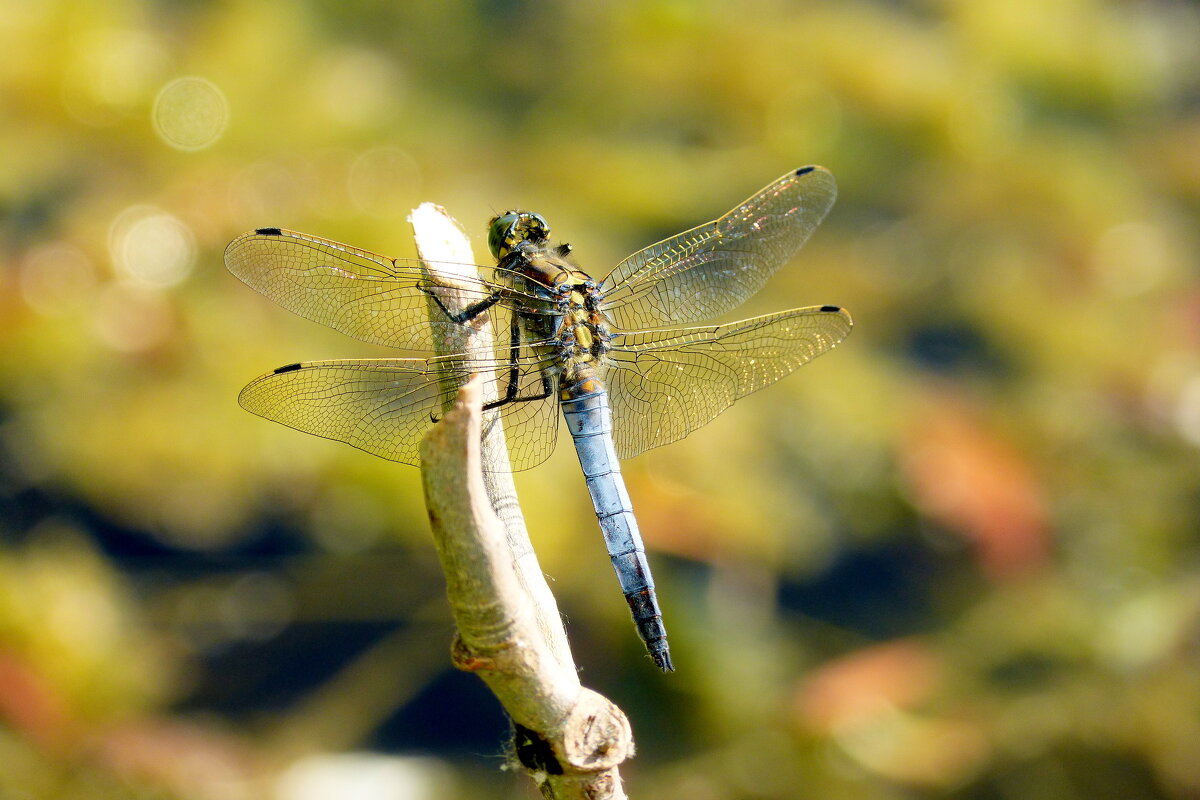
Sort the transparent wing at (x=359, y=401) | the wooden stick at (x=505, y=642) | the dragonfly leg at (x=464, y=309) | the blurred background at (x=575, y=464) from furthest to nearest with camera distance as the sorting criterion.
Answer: the blurred background at (x=575, y=464) → the transparent wing at (x=359, y=401) → the dragonfly leg at (x=464, y=309) → the wooden stick at (x=505, y=642)

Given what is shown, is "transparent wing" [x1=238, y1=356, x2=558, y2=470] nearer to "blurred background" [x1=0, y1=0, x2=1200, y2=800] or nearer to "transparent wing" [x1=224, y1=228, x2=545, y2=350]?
"transparent wing" [x1=224, y1=228, x2=545, y2=350]

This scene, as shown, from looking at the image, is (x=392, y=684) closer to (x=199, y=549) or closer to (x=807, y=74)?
(x=199, y=549)

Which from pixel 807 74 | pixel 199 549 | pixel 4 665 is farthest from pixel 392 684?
pixel 807 74

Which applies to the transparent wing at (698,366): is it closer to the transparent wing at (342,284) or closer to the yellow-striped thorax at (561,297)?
the yellow-striped thorax at (561,297)

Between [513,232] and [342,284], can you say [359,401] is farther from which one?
[513,232]

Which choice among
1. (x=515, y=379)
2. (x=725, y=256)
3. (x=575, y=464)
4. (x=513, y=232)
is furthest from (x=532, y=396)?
(x=575, y=464)

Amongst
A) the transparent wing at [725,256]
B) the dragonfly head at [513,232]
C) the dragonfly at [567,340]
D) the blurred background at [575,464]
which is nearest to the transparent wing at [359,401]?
the dragonfly at [567,340]

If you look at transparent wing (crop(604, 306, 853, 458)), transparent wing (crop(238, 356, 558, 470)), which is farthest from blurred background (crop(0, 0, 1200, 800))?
transparent wing (crop(238, 356, 558, 470))
